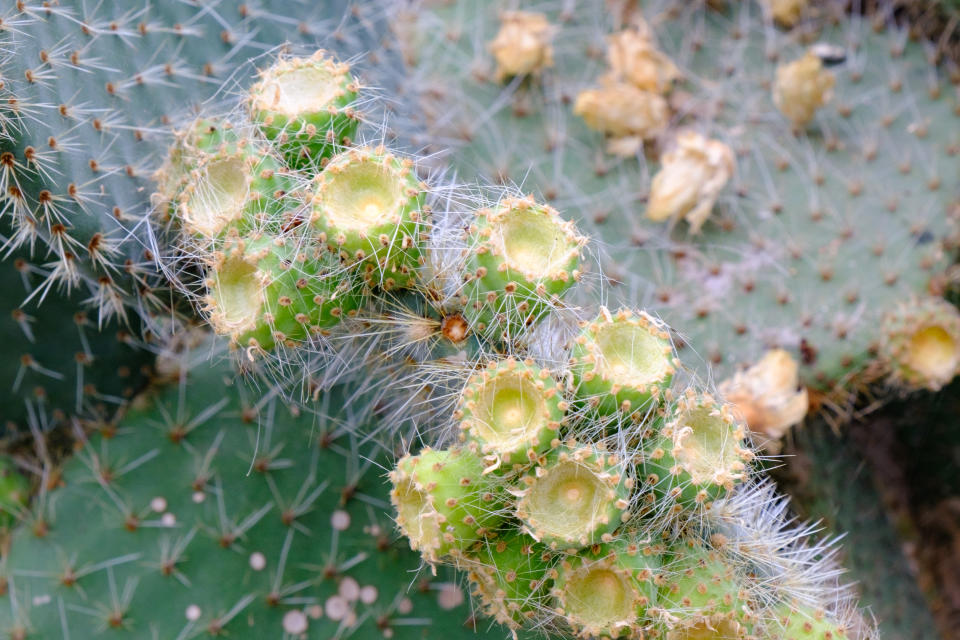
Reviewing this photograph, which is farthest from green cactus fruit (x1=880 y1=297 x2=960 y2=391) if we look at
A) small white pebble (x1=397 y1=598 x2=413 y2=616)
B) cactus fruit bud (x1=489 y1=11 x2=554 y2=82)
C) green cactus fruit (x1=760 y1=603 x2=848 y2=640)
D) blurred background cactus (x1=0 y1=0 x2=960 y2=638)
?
small white pebble (x1=397 y1=598 x2=413 y2=616)

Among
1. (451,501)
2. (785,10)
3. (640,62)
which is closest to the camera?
(451,501)

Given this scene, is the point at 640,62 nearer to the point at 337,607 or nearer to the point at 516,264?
the point at 516,264

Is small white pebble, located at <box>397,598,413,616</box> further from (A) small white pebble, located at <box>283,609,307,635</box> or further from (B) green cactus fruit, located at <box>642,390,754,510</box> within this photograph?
(B) green cactus fruit, located at <box>642,390,754,510</box>

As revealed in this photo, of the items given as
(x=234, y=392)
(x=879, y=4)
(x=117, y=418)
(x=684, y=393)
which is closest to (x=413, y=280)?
(x=684, y=393)

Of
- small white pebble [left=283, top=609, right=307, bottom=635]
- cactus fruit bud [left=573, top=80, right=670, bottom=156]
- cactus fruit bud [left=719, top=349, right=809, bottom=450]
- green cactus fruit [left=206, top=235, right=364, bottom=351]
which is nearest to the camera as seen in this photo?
green cactus fruit [left=206, top=235, right=364, bottom=351]

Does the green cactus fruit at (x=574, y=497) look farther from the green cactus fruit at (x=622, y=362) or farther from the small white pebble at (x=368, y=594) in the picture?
the small white pebble at (x=368, y=594)

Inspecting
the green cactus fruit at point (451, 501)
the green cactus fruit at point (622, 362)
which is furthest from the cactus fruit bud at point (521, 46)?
the green cactus fruit at point (451, 501)

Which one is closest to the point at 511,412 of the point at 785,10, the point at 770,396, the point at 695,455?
the point at 695,455
